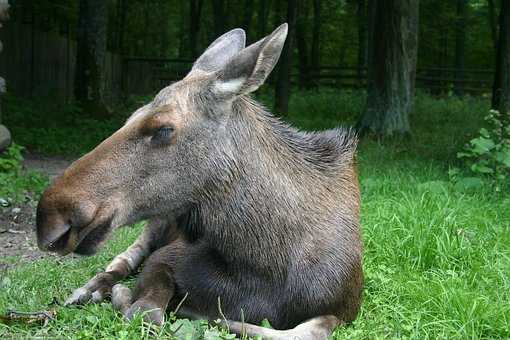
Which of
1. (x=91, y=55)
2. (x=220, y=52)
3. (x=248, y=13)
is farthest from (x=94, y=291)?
(x=248, y=13)

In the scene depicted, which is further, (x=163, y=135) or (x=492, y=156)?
(x=492, y=156)

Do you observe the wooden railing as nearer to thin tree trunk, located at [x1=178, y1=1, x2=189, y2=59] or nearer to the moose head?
thin tree trunk, located at [x1=178, y1=1, x2=189, y2=59]

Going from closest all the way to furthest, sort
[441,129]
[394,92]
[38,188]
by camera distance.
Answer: [38,188] < [394,92] < [441,129]

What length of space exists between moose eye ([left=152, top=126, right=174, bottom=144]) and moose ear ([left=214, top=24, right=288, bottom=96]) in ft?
1.00

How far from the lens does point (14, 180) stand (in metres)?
7.72

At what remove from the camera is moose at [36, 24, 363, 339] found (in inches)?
129

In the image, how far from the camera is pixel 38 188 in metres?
8.02

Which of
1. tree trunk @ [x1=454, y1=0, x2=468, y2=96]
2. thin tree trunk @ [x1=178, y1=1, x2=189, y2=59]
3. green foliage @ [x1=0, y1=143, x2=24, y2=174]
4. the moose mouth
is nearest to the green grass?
the moose mouth

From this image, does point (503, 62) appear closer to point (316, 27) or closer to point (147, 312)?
point (147, 312)

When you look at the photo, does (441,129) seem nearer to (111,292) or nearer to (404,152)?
(404,152)

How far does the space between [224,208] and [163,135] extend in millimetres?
465

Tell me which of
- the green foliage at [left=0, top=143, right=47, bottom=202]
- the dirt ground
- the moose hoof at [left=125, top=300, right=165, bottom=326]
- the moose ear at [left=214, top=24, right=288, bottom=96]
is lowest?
the dirt ground

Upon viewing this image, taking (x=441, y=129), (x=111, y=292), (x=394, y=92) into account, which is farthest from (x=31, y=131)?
(x=111, y=292)

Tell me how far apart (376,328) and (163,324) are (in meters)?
1.16
